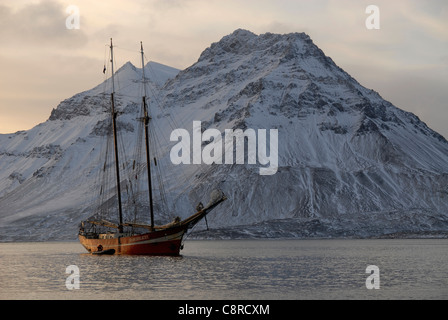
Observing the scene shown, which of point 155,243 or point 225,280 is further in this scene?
point 155,243

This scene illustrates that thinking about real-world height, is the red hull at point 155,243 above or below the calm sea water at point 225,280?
above

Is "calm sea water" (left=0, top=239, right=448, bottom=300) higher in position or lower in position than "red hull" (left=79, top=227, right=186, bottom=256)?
lower

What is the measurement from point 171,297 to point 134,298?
12.0ft

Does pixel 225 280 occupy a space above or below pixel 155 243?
below

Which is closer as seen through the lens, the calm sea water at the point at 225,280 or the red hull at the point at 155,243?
the calm sea water at the point at 225,280

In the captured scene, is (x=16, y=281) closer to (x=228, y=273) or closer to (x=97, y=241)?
(x=228, y=273)

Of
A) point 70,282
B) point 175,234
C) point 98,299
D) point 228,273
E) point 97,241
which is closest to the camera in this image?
point 98,299

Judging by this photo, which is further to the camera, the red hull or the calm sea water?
the red hull
